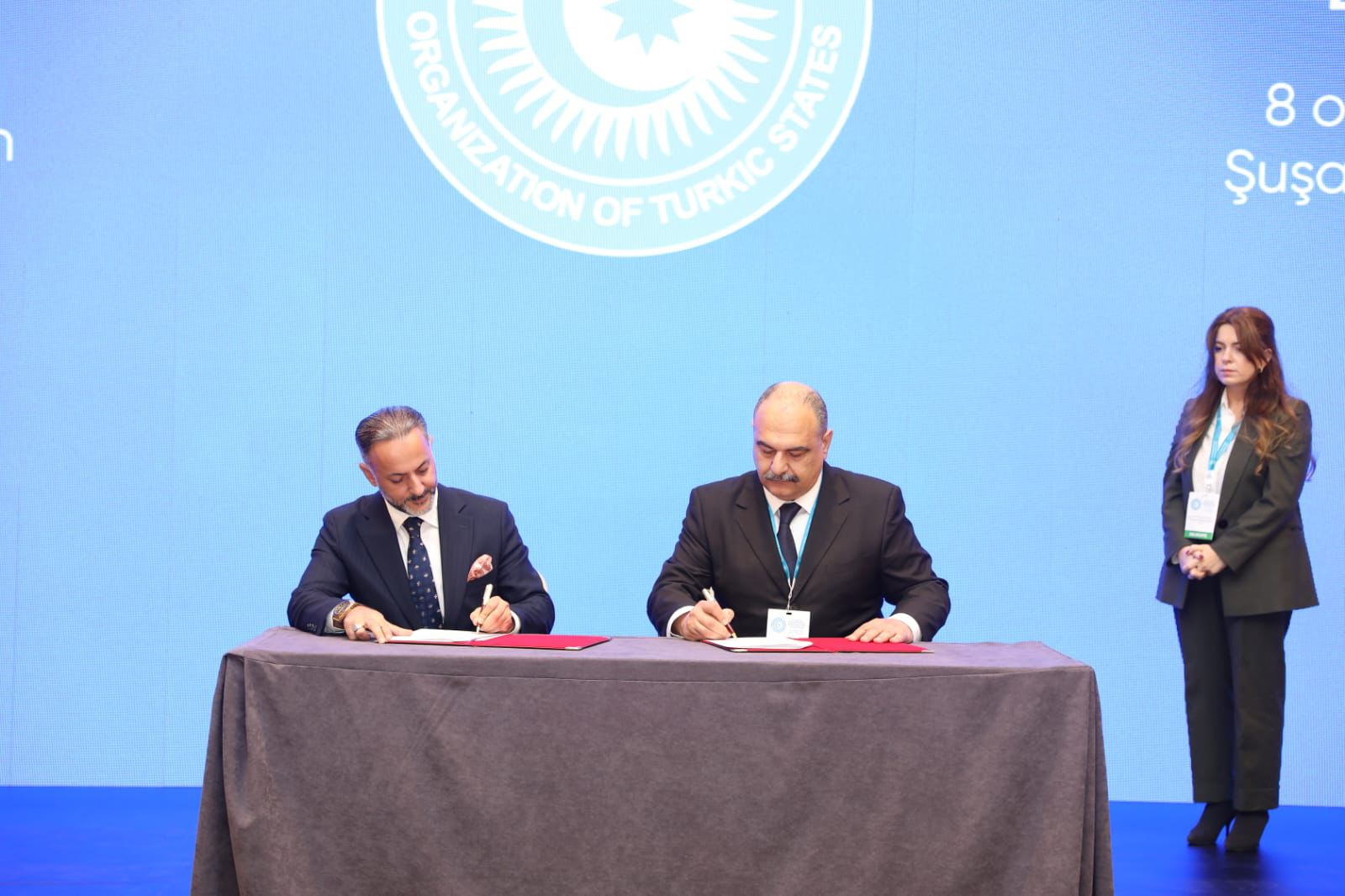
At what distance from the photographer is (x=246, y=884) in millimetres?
2369

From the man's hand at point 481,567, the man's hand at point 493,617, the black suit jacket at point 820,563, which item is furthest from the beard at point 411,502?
the black suit jacket at point 820,563

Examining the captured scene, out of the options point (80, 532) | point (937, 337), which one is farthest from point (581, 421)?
point (80, 532)

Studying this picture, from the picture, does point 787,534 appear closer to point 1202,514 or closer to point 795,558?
point 795,558

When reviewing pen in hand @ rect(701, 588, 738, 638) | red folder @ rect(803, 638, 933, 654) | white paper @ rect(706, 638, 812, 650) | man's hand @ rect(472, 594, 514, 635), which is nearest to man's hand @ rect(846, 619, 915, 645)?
red folder @ rect(803, 638, 933, 654)

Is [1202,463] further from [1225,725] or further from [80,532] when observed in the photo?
[80,532]

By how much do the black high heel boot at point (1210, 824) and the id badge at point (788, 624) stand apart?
5.26ft

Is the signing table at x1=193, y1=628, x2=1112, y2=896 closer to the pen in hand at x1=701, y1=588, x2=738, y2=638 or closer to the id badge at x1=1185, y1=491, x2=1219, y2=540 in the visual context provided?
the pen in hand at x1=701, y1=588, x2=738, y2=638

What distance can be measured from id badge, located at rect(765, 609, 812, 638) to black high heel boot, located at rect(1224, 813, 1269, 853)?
5.34 feet

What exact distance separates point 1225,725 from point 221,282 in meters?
3.51

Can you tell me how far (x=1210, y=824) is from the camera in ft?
12.4

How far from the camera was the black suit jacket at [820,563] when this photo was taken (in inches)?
125

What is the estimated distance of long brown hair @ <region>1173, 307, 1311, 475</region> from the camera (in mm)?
3676

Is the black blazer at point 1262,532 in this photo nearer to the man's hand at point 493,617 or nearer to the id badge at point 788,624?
the id badge at point 788,624

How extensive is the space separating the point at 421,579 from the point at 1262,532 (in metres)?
2.39
